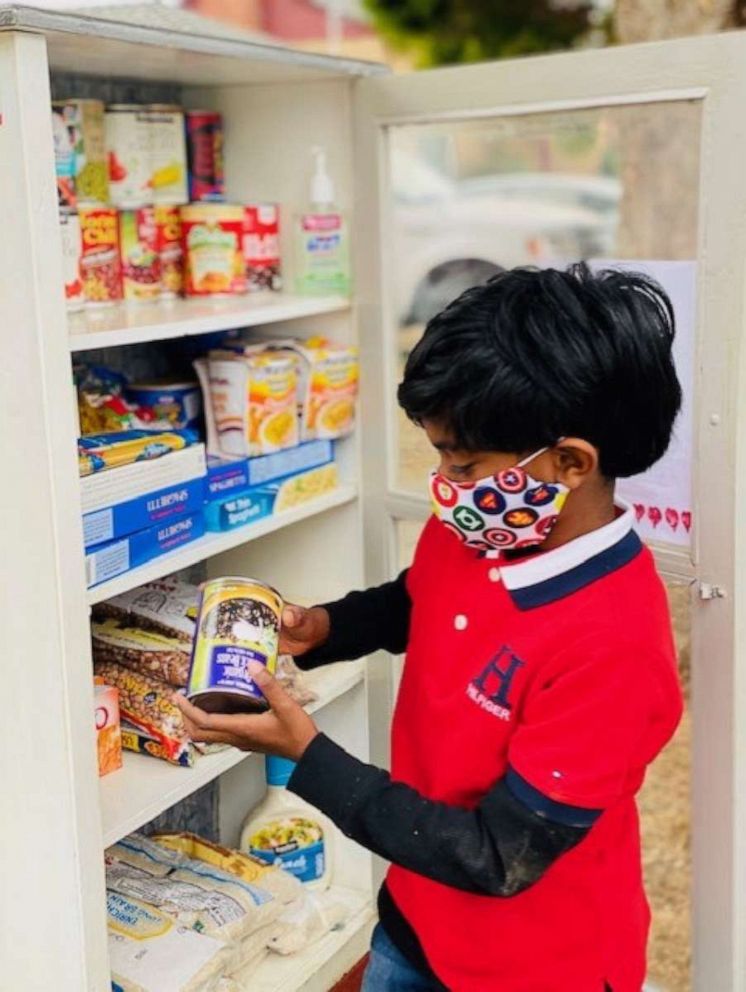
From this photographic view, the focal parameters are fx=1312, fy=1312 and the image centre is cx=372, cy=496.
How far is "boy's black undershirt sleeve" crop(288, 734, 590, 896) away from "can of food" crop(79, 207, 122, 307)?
831mm

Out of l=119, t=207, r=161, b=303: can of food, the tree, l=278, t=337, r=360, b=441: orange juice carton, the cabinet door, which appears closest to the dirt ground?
the cabinet door

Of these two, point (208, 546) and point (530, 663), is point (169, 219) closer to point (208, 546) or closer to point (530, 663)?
point (208, 546)

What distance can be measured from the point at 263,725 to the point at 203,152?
1129 millimetres

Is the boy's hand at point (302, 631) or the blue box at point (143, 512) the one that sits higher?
the blue box at point (143, 512)

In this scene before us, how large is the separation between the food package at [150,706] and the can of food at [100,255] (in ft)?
1.81

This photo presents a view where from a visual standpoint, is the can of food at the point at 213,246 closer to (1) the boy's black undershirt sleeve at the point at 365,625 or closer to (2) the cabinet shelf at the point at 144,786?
(1) the boy's black undershirt sleeve at the point at 365,625

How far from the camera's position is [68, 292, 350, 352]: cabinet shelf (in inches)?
65.9

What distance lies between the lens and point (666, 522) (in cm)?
190

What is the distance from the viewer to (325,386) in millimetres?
2152

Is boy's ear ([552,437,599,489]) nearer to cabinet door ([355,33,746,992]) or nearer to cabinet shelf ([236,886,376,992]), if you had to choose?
cabinet door ([355,33,746,992])

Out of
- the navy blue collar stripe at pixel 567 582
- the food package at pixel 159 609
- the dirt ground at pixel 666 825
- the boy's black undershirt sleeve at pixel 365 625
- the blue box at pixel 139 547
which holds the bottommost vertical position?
the dirt ground at pixel 666 825

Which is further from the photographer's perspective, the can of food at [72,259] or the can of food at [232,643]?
the can of food at [72,259]

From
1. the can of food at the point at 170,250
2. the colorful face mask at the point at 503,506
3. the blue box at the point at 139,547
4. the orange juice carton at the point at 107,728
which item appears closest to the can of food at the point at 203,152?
the can of food at the point at 170,250

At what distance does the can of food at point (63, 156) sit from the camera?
185 cm
